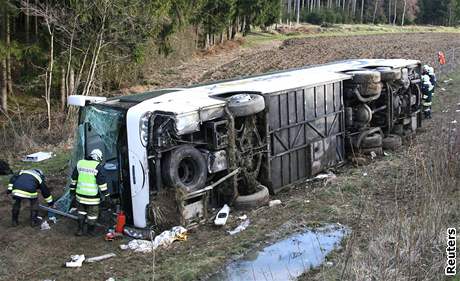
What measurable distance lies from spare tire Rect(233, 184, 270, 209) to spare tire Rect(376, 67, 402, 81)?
4.47 meters

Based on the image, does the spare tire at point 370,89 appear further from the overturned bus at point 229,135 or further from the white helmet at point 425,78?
the white helmet at point 425,78

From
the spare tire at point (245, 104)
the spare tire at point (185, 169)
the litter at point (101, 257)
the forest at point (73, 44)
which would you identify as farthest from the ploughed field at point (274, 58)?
the litter at point (101, 257)

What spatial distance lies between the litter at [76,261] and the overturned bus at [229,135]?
1.02 m

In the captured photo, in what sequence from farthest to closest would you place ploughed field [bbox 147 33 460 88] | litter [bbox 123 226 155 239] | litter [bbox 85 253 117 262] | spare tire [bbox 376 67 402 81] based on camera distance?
ploughed field [bbox 147 33 460 88] < spare tire [bbox 376 67 402 81] < litter [bbox 123 226 155 239] < litter [bbox 85 253 117 262]

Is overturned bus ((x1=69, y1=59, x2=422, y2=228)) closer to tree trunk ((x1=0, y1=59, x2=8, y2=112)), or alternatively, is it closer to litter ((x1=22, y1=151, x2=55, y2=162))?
litter ((x1=22, y1=151, x2=55, y2=162))

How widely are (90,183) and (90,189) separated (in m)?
0.09

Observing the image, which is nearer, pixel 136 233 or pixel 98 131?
pixel 136 233

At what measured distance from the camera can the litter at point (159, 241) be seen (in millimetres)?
7484

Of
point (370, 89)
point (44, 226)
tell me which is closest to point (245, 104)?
point (44, 226)

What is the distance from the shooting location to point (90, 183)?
7879 millimetres

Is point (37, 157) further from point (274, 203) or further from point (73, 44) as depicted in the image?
point (274, 203)

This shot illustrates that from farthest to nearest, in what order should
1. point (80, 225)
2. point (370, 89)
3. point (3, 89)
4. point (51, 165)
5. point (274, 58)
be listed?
point (274, 58) → point (3, 89) → point (51, 165) → point (370, 89) → point (80, 225)

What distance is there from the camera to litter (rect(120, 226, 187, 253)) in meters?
7.48

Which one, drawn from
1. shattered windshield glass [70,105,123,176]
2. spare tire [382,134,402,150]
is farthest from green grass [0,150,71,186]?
spare tire [382,134,402,150]
